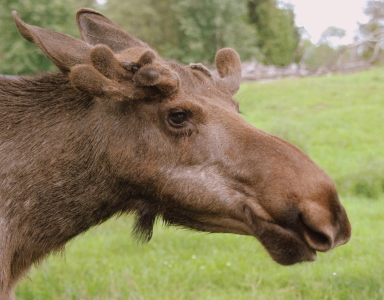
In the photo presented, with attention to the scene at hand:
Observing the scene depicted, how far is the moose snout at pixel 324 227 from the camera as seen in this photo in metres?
2.61

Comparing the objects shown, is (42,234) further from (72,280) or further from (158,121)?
(72,280)

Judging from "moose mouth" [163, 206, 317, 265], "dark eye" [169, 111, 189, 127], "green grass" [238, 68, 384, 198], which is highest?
"dark eye" [169, 111, 189, 127]

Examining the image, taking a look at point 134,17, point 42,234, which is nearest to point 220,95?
point 42,234

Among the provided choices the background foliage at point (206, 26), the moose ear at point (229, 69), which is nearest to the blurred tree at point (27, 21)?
the background foliage at point (206, 26)

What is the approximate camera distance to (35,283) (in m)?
5.59

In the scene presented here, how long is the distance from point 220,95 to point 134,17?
133 ft

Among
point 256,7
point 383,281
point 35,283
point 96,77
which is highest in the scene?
point 96,77

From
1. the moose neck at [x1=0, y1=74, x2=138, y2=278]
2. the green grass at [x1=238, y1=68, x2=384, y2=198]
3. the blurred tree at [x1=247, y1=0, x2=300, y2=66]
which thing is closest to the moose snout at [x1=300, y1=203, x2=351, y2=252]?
the moose neck at [x1=0, y1=74, x2=138, y2=278]

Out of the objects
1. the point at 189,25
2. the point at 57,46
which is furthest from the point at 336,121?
the point at 189,25

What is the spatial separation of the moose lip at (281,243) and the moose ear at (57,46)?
141 centimetres

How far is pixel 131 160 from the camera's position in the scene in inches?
123

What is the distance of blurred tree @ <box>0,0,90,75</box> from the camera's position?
12336mm

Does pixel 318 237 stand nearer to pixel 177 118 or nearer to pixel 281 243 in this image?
pixel 281 243

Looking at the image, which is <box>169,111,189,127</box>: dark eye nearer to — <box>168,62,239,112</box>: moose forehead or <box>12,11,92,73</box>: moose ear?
<box>168,62,239,112</box>: moose forehead
